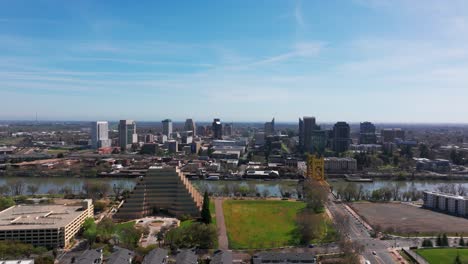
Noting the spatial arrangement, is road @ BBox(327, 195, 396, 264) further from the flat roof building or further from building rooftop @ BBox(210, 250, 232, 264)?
the flat roof building

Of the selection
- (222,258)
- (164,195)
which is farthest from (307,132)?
(222,258)

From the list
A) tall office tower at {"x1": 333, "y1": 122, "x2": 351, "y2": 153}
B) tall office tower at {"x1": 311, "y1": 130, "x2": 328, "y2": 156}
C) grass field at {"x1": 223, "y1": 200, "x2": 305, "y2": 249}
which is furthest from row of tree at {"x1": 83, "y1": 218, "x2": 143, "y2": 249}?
tall office tower at {"x1": 333, "y1": 122, "x2": 351, "y2": 153}

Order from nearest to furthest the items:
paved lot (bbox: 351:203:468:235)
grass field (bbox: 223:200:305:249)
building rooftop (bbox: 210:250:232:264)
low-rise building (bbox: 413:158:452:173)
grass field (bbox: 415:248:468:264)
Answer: building rooftop (bbox: 210:250:232:264), grass field (bbox: 415:248:468:264), grass field (bbox: 223:200:305:249), paved lot (bbox: 351:203:468:235), low-rise building (bbox: 413:158:452:173)

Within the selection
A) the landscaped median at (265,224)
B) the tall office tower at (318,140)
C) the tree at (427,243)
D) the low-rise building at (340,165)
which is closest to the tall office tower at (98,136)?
the tall office tower at (318,140)

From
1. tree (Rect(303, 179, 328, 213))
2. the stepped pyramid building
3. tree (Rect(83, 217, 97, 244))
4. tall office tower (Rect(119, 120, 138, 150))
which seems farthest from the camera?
tall office tower (Rect(119, 120, 138, 150))

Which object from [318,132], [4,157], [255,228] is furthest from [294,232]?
[4,157]

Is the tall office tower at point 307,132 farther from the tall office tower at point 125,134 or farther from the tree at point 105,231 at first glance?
the tree at point 105,231

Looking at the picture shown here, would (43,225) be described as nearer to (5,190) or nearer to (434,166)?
(5,190)
